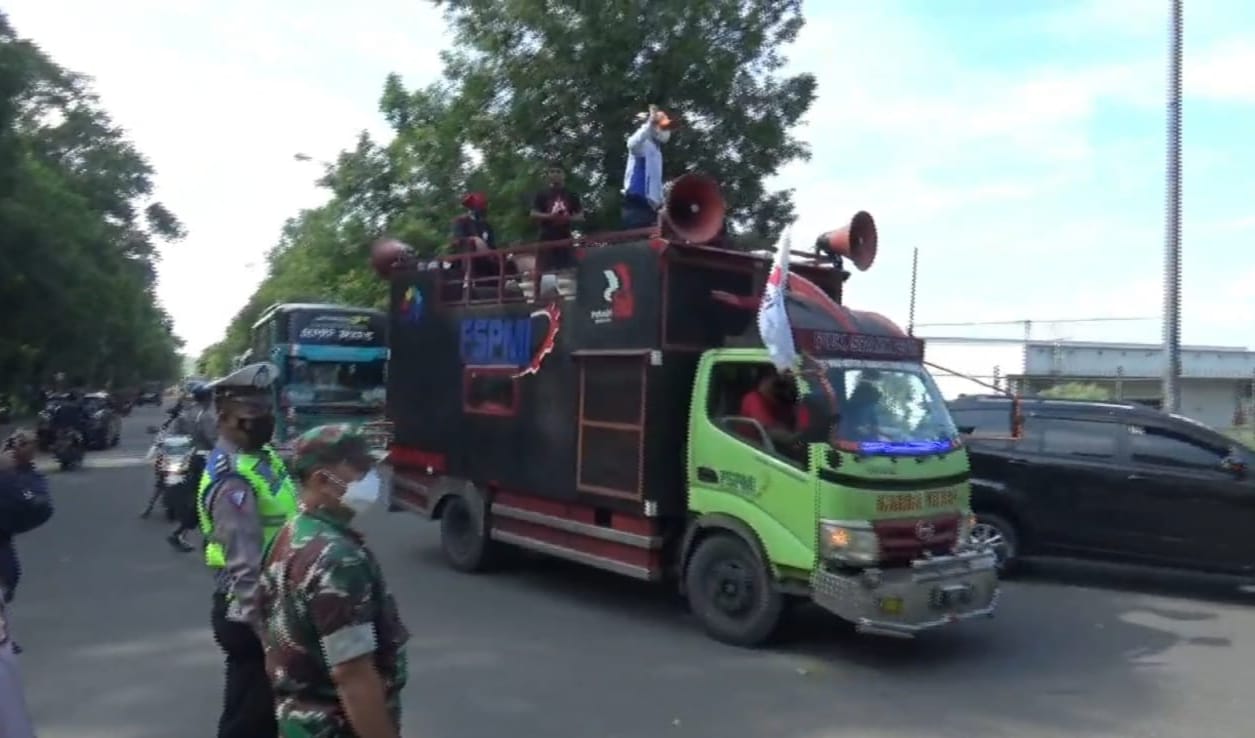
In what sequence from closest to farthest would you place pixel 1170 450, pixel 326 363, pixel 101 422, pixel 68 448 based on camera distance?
1. pixel 1170 450
2. pixel 68 448
3. pixel 326 363
4. pixel 101 422

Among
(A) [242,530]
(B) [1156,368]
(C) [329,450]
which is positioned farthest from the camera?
(B) [1156,368]

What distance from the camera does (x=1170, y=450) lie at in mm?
10648

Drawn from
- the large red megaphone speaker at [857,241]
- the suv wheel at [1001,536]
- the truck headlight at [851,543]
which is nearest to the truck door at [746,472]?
the truck headlight at [851,543]

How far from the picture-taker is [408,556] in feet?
40.6

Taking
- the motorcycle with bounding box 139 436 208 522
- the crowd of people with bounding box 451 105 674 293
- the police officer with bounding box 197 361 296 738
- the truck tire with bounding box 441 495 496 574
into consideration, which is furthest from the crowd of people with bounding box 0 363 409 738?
the motorcycle with bounding box 139 436 208 522

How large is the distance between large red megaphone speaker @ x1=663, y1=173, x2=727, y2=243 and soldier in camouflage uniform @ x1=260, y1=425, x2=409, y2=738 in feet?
19.2

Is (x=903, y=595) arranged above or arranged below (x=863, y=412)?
below

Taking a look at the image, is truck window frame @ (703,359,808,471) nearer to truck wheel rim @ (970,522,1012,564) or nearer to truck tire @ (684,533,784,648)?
truck tire @ (684,533,784,648)

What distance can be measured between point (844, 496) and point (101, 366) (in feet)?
219

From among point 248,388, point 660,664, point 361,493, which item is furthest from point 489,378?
point 361,493

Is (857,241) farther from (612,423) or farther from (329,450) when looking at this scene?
(329,450)

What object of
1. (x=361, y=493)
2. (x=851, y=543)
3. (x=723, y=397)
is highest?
(x=723, y=397)

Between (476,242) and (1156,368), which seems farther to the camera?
(1156,368)

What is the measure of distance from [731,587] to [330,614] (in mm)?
5752
